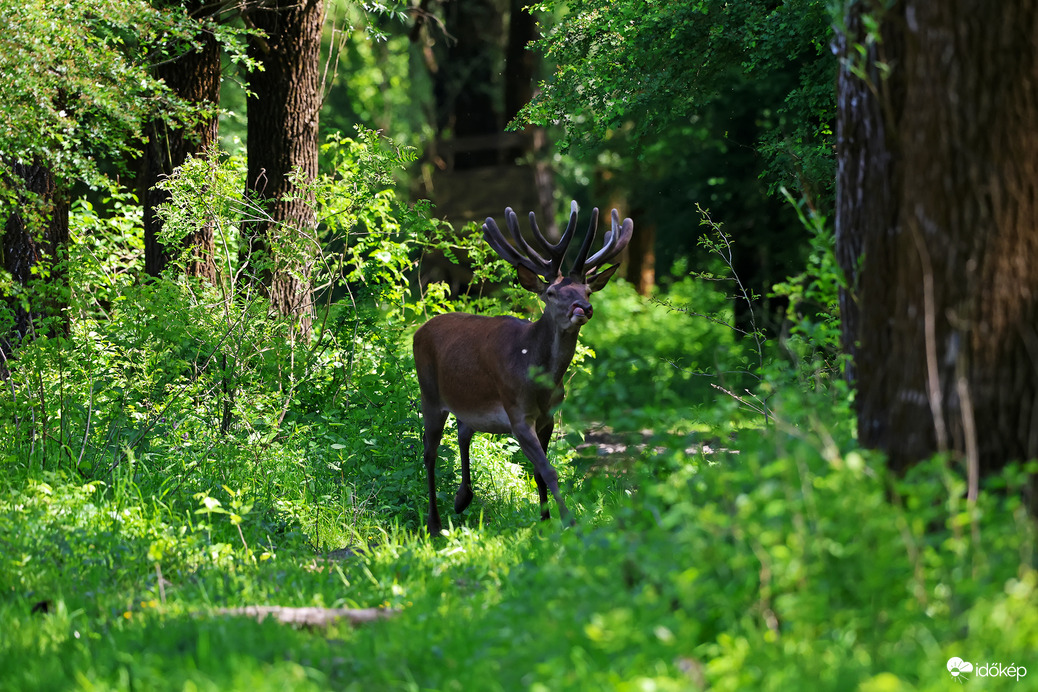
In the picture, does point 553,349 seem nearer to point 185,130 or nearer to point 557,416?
point 557,416

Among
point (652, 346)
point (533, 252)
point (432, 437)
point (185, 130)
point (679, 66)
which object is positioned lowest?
point (652, 346)

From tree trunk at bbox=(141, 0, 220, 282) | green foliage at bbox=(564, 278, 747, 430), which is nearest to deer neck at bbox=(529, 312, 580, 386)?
green foliage at bbox=(564, 278, 747, 430)

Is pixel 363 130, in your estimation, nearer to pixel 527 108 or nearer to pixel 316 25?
pixel 527 108

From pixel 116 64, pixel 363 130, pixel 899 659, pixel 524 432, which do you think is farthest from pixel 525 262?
pixel 899 659

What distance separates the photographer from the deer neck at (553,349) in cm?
777

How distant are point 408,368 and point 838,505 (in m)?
6.62

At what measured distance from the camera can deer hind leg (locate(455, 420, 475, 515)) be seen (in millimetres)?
8195

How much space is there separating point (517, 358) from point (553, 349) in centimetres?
32

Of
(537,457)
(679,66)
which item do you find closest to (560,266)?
(537,457)

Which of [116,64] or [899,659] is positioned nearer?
[899,659]

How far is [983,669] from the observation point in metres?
3.60

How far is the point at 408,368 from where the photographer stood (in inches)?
396

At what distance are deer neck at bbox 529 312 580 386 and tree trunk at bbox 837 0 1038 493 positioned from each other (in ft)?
10.9

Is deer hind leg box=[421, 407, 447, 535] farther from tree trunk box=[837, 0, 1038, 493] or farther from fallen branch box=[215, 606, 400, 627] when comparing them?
tree trunk box=[837, 0, 1038, 493]
